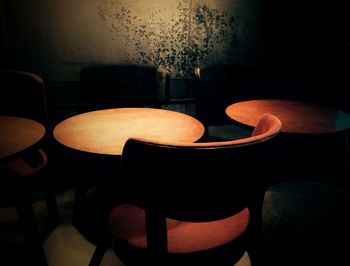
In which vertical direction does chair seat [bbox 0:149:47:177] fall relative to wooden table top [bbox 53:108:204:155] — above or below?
below

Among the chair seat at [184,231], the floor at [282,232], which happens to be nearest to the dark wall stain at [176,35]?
the floor at [282,232]

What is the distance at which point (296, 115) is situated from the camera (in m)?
2.14

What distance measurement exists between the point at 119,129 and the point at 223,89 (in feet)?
4.70

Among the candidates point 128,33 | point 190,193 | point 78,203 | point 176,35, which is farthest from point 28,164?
point 176,35

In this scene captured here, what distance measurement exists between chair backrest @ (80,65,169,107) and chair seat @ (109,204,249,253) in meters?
1.41

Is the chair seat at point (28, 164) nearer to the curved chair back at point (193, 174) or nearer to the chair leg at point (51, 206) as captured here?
the chair leg at point (51, 206)

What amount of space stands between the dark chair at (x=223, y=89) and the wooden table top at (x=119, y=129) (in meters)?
0.78

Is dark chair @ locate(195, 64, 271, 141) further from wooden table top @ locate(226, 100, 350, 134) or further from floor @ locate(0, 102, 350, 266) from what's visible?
wooden table top @ locate(226, 100, 350, 134)

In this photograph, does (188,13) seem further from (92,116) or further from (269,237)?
(269,237)

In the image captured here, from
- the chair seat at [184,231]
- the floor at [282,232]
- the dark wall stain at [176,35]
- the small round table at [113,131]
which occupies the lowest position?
the floor at [282,232]

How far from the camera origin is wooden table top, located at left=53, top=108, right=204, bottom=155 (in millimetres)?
1475

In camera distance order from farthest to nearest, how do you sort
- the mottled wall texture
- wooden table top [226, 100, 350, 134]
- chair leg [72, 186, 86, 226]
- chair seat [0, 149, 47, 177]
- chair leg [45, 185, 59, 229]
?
the mottled wall texture
chair leg [72, 186, 86, 226]
chair leg [45, 185, 59, 229]
wooden table top [226, 100, 350, 134]
chair seat [0, 149, 47, 177]

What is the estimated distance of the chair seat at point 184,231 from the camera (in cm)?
116

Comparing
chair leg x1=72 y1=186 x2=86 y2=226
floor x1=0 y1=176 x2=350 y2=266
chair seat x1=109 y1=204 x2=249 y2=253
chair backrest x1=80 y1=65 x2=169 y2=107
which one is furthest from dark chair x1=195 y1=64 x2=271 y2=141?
chair seat x1=109 y1=204 x2=249 y2=253
